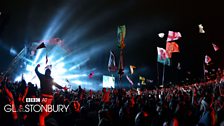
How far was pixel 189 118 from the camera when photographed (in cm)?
991

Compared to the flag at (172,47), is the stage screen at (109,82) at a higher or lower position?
lower

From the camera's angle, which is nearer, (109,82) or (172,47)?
(172,47)

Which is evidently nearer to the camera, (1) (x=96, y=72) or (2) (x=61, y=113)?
(2) (x=61, y=113)

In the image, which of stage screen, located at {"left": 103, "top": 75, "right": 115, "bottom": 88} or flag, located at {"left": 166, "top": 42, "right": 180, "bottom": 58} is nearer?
flag, located at {"left": 166, "top": 42, "right": 180, "bottom": 58}

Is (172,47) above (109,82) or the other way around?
above

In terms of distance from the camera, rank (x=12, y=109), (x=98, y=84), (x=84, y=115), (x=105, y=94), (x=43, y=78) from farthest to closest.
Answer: (x=98, y=84), (x=105, y=94), (x=84, y=115), (x=43, y=78), (x=12, y=109)

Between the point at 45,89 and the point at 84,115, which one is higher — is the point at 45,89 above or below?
above

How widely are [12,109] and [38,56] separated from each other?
38.0 metres

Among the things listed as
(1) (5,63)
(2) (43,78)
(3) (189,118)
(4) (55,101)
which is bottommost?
(3) (189,118)

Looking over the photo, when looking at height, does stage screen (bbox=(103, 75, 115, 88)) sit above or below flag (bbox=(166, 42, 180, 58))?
below

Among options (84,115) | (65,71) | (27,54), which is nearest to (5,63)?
(27,54)

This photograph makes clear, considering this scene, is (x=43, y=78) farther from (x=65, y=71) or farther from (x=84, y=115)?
(x=65, y=71)

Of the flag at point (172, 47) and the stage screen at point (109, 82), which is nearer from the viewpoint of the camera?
the flag at point (172, 47)


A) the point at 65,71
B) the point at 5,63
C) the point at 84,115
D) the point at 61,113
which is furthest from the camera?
the point at 65,71
